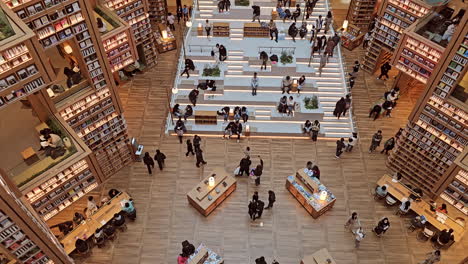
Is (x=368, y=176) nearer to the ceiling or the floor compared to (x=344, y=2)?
nearer to the floor

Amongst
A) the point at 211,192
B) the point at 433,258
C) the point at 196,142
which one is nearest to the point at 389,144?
the point at 433,258

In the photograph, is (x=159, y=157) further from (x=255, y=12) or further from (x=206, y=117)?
(x=255, y=12)

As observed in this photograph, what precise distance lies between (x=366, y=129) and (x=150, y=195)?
13.0 metres

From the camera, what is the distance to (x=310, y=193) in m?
20.0

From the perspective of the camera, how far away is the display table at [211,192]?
19.6m

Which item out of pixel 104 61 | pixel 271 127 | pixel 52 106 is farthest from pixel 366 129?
pixel 52 106

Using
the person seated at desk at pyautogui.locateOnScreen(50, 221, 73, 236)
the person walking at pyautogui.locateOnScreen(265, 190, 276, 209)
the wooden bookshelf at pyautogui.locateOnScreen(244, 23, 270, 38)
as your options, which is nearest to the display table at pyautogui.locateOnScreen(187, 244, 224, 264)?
the person walking at pyautogui.locateOnScreen(265, 190, 276, 209)

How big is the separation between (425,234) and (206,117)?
12.8m

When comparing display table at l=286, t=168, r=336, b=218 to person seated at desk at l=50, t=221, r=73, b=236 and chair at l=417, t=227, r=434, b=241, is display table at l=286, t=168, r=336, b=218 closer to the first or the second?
chair at l=417, t=227, r=434, b=241

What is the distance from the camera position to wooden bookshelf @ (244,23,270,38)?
26922 millimetres

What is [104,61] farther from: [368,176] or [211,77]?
[368,176]

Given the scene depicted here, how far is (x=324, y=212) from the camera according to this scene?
65.9ft

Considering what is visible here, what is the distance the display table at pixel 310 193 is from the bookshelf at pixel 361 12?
44.0 feet

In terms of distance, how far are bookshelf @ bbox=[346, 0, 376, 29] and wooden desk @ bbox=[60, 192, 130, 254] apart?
19426mm
